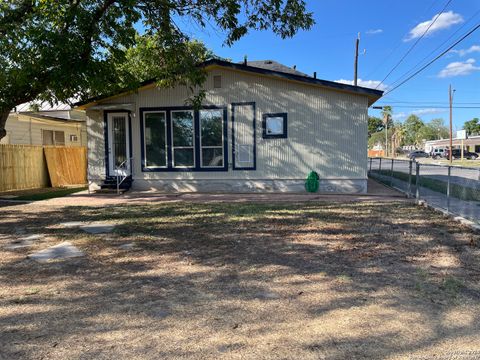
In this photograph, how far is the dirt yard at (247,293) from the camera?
3176mm

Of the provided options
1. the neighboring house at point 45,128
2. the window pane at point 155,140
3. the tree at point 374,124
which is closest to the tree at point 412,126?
the tree at point 374,124

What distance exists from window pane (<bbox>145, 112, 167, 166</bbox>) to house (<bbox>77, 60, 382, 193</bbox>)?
35 millimetres

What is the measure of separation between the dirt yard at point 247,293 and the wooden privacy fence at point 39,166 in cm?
810

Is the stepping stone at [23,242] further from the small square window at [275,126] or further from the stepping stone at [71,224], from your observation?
the small square window at [275,126]

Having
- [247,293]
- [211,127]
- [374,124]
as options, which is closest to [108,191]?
[211,127]

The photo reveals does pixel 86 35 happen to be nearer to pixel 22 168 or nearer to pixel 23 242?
pixel 23 242

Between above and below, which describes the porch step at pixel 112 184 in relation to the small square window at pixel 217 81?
below

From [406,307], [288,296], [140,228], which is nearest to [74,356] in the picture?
[288,296]

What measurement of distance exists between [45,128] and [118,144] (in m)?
7.92

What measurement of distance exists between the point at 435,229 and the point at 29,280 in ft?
21.0

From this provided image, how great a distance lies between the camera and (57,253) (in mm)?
5938

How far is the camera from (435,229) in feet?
23.7

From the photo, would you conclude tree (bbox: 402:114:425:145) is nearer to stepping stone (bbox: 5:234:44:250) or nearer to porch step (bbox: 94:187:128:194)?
porch step (bbox: 94:187:128:194)

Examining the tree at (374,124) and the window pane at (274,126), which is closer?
the window pane at (274,126)
